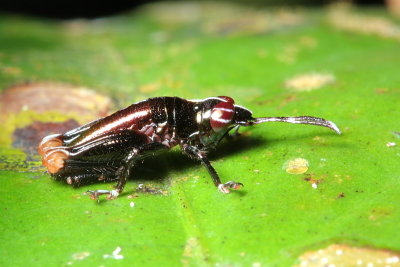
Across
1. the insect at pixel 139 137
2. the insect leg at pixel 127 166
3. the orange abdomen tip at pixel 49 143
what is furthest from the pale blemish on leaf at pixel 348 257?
the orange abdomen tip at pixel 49 143

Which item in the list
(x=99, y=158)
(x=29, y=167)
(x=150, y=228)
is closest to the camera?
(x=150, y=228)

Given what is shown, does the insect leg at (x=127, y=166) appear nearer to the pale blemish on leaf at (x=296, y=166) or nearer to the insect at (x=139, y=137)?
the insect at (x=139, y=137)

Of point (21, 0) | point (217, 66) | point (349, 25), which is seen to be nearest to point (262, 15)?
point (349, 25)

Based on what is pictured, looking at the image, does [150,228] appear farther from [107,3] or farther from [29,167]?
[107,3]

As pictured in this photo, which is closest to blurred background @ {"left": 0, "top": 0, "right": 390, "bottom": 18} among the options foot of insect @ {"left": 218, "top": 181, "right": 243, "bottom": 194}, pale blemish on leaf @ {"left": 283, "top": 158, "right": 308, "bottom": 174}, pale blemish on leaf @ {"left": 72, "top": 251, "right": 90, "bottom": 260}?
pale blemish on leaf @ {"left": 283, "top": 158, "right": 308, "bottom": 174}

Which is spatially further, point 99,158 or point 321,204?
point 99,158

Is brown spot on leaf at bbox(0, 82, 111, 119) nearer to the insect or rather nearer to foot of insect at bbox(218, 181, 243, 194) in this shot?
the insect

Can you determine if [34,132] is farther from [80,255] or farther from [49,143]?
[80,255]

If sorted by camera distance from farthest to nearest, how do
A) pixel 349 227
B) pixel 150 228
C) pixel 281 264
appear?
1. pixel 150 228
2. pixel 349 227
3. pixel 281 264
